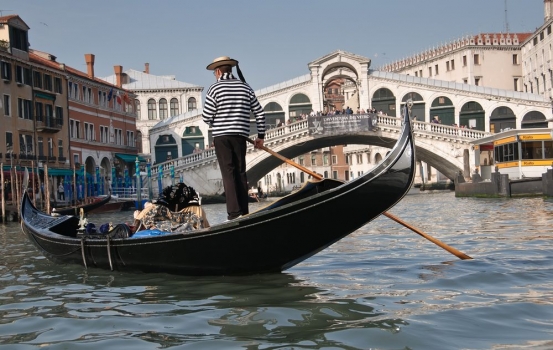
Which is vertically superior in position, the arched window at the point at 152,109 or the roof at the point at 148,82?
the roof at the point at 148,82

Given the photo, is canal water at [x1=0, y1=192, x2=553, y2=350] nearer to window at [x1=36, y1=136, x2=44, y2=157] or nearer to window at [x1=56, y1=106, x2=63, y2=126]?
window at [x1=36, y1=136, x2=44, y2=157]

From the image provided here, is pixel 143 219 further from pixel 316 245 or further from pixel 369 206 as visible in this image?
pixel 369 206

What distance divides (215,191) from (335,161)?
1905 centimetres

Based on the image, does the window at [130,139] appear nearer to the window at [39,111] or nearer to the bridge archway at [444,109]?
the window at [39,111]

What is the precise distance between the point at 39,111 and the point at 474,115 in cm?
1378

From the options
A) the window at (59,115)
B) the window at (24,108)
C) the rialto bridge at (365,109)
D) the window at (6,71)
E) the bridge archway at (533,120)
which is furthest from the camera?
the bridge archway at (533,120)

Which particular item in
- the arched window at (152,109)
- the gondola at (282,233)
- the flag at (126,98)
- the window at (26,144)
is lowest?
the gondola at (282,233)

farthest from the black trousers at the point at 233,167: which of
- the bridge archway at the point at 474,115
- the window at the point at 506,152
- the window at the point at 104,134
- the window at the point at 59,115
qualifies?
the bridge archway at the point at 474,115

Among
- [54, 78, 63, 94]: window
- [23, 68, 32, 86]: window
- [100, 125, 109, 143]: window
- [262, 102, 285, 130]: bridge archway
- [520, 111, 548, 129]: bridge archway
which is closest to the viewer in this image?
[23, 68, 32, 86]: window

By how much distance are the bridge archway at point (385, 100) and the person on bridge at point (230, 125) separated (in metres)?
22.7

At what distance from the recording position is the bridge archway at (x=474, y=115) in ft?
83.8

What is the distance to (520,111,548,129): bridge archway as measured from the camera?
24.5 m

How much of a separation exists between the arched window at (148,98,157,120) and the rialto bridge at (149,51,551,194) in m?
6.26

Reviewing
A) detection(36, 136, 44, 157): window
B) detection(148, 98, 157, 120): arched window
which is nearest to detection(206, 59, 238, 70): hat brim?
detection(36, 136, 44, 157): window
